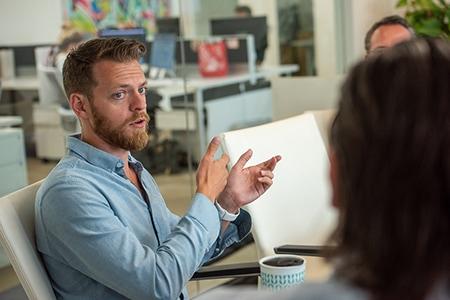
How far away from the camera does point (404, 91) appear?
834mm

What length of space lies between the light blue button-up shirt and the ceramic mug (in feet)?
0.55

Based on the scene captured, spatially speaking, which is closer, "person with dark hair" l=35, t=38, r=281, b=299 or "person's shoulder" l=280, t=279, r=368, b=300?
"person's shoulder" l=280, t=279, r=368, b=300

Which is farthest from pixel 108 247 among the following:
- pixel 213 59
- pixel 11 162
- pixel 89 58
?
pixel 213 59

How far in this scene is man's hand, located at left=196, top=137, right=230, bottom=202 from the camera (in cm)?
177

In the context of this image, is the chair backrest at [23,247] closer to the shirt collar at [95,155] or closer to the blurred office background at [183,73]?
the shirt collar at [95,155]

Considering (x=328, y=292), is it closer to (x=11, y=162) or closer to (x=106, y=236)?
(x=106, y=236)

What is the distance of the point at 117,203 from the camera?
1.75m

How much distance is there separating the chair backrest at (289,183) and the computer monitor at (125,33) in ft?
4.70

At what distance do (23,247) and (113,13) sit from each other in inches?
91.7

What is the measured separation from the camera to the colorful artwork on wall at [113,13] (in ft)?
11.8

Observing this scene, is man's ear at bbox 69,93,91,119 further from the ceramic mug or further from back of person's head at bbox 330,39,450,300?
back of person's head at bbox 330,39,450,300

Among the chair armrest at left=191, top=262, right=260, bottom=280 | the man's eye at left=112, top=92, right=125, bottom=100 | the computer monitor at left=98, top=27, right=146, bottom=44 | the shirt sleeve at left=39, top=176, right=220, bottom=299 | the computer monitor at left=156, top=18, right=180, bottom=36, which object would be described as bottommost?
the chair armrest at left=191, top=262, right=260, bottom=280

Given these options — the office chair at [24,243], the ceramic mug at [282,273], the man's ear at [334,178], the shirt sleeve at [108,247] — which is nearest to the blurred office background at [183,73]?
the office chair at [24,243]

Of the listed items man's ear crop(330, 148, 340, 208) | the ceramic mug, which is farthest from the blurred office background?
man's ear crop(330, 148, 340, 208)
